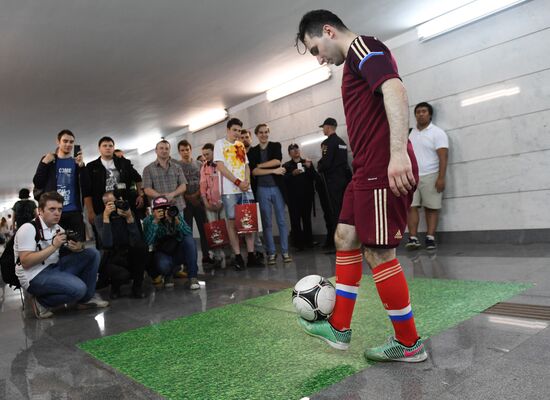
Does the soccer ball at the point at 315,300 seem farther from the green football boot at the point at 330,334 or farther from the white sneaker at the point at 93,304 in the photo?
the white sneaker at the point at 93,304

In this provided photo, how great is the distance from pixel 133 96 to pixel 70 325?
17.6 ft

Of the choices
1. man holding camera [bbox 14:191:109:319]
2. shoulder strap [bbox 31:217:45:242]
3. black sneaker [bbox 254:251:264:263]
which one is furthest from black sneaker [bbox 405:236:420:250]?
shoulder strap [bbox 31:217:45:242]

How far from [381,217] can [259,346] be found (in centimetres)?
110

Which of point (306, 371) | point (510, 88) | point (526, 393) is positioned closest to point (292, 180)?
point (510, 88)

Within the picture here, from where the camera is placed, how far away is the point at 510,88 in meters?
5.05

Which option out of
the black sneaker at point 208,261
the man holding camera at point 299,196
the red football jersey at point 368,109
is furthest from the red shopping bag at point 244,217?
the red football jersey at point 368,109

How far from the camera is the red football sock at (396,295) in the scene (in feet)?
6.00

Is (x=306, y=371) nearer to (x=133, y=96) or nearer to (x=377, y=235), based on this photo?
(x=377, y=235)

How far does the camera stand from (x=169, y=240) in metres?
4.55

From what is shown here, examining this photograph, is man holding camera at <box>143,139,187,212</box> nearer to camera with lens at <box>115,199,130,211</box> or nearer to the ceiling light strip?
camera with lens at <box>115,199,130,211</box>

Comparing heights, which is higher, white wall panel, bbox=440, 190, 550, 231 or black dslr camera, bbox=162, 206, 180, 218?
black dslr camera, bbox=162, 206, 180, 218

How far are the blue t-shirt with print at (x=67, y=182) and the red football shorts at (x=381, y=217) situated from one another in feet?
12.6

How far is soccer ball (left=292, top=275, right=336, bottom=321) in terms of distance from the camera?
1.97m

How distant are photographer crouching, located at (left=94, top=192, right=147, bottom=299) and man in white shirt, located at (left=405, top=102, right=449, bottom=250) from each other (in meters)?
3.37
